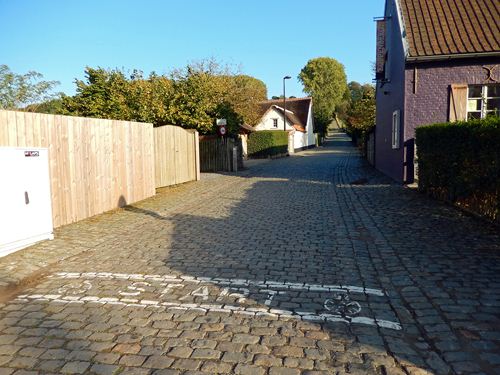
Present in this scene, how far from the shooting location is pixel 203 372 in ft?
9.96

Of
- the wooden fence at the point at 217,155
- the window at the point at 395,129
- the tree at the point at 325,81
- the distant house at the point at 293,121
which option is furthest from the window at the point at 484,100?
the tree at the point at 325,81

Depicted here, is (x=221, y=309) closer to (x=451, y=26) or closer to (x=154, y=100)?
(x=451, y=26)

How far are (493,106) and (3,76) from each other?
50.6 feet

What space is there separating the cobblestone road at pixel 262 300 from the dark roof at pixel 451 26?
7.34 m

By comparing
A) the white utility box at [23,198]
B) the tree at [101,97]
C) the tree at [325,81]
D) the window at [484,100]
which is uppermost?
the tree at [325,81]

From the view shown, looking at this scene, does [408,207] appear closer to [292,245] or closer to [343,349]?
[292,245]

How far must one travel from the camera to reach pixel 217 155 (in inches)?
889

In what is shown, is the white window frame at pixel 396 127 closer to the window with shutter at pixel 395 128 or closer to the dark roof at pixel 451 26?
the window with shutter at pixel 395 128

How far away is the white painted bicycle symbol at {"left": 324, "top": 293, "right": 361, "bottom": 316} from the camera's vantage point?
407cm

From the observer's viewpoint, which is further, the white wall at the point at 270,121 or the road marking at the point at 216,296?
the white wall at the point at 270,121

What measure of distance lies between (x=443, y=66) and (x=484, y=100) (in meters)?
1.71

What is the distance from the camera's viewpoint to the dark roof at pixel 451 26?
13180 millimetres

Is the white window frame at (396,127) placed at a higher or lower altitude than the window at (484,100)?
lower

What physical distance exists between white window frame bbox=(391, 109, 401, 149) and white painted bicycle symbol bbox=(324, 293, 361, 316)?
1145cm
